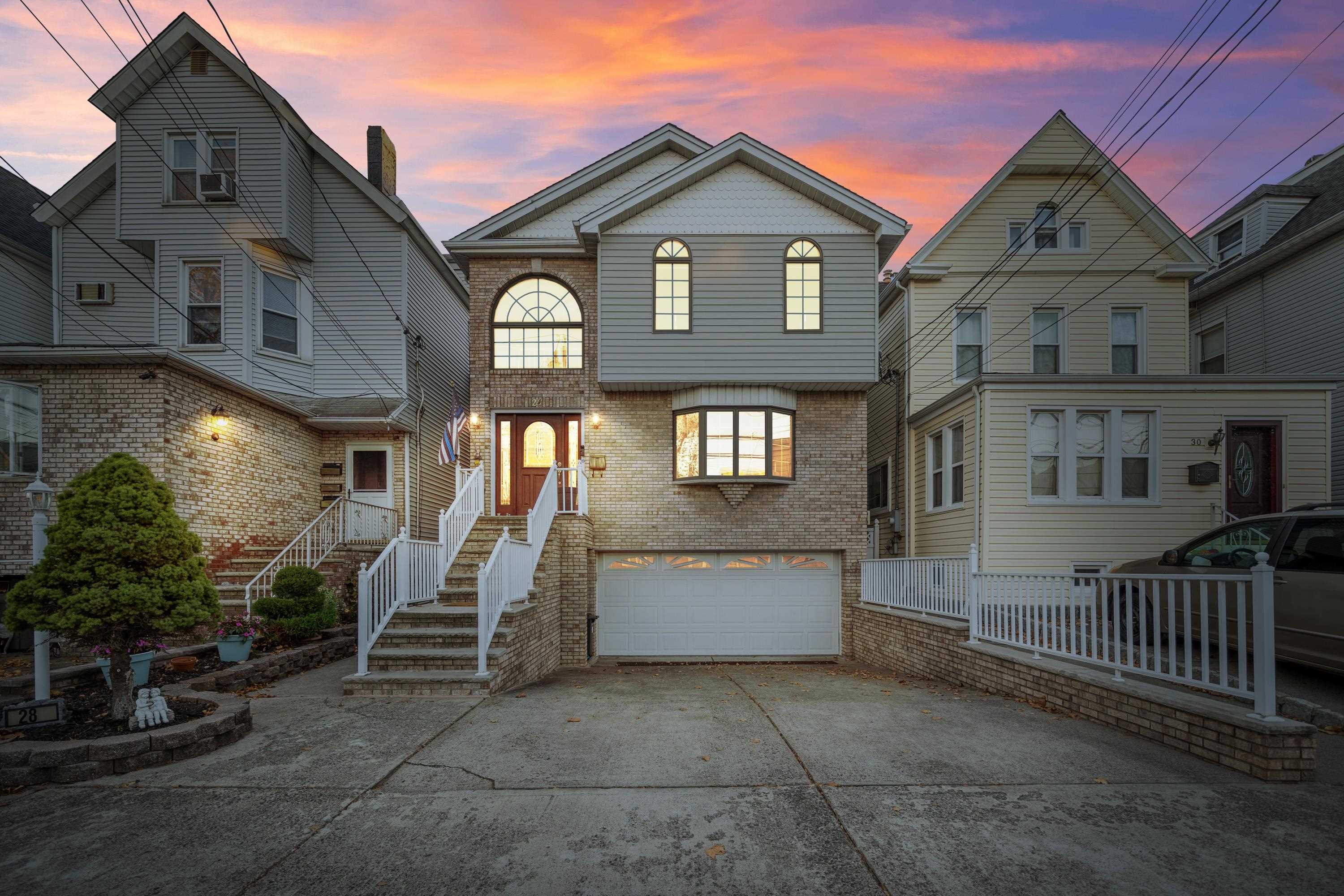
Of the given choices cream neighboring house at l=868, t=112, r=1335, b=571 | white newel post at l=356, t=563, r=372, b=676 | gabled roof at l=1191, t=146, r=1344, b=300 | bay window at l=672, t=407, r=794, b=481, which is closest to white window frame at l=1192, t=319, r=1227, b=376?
gabled roof at l=1191, t=146, r=1344, b=300

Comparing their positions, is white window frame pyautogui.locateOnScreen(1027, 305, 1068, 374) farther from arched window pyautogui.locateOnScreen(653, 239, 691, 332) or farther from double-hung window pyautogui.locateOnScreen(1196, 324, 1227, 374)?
arched window pyautogui.locateOnScreen(653, 239, 691, 332)

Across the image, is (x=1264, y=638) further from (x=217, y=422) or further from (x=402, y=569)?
(x=217, y=422)

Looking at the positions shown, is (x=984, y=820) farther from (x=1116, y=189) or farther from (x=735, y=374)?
(x=1116, y=189)

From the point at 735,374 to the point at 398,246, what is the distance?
26.5ft

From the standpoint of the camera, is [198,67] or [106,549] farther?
[198,67]

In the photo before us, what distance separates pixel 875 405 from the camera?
1770 centimetres

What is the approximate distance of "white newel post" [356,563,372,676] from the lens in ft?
26.7

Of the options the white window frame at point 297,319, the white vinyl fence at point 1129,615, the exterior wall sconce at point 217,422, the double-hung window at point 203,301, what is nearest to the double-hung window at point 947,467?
the white vinyl fence at point 1129,615

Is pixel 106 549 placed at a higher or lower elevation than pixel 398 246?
lower

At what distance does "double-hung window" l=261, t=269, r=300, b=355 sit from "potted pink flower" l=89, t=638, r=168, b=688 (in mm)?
7986

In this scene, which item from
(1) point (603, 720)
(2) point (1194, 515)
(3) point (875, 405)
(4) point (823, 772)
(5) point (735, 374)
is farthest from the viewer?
(3) point (875, 405)

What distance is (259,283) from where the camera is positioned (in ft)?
47.5

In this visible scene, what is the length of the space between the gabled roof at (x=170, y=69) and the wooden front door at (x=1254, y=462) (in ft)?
55.4

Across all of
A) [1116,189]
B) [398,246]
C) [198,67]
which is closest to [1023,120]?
[1116,189]
